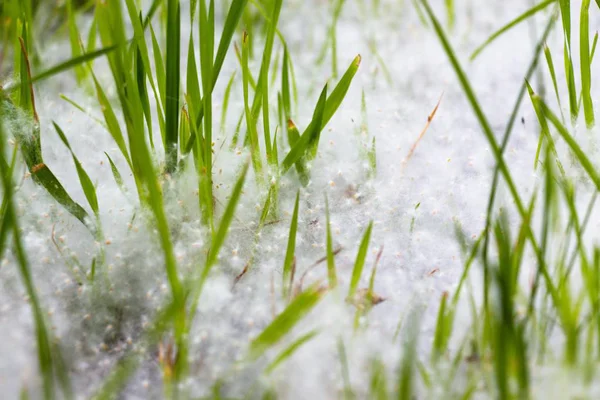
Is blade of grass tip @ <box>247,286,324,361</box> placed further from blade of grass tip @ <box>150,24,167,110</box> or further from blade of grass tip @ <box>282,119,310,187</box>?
blade of grass tip @ <box>150,24,167,110</box>

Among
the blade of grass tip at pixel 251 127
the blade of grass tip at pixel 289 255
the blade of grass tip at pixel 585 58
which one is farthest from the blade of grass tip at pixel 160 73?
the blade of grass tip at pixel 585 58

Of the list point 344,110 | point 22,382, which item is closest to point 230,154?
point 344,110

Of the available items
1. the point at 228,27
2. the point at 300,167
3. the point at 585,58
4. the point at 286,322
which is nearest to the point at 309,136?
the point at 300,167

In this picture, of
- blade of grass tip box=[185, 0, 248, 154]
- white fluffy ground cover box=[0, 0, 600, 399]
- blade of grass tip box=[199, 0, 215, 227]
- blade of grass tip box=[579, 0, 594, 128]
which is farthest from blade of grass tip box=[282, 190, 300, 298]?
blade of grass tip box=[579, 0, 594, 128]

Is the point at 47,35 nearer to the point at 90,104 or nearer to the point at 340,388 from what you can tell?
the point at 90,104

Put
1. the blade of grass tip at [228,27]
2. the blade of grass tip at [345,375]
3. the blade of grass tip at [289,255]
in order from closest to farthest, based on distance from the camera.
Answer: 1. the blade of grass tip at [345,375]
2. the blade of grass tip at [289,255]
3. the blade of grass tip at [228,27]

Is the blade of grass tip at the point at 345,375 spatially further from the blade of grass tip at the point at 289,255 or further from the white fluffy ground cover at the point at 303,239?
the blade of grass tip at the point at 289,255
